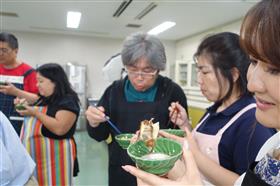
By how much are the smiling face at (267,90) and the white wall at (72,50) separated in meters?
5.90

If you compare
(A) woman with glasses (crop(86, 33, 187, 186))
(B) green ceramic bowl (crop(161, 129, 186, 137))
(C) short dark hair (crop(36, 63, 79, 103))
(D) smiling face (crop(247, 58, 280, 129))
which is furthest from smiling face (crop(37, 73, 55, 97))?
(D) smiling face (crop(247, 58, 280, 129))

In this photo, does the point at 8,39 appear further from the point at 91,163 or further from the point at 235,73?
the point at 91,163

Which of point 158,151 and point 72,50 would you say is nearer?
point 158,151

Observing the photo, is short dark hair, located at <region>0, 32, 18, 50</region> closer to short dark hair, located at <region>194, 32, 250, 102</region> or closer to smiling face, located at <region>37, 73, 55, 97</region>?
smiling face, located at <region>37, 73, 55, 97</region>

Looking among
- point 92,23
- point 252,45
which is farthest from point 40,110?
point 92,23

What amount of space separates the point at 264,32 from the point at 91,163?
156 inches

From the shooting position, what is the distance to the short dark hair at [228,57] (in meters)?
1.01

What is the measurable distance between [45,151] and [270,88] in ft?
5.91

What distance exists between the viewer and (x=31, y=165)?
1.40 meters

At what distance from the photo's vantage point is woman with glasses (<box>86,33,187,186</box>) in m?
1.32

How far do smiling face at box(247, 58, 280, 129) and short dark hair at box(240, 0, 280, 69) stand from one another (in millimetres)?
28

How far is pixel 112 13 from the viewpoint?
4.40 m

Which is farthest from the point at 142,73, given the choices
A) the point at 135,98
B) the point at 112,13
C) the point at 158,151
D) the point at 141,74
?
the point at 112,13

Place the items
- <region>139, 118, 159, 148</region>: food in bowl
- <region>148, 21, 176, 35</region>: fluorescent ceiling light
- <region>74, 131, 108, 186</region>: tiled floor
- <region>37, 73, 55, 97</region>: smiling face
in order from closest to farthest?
<region>139, 118, 159, 148</region>: food in bowl < <region>37, 73, 55, 97</region>: smiling face < <region>74, 131, 108, 186</region>: tiled floor < <region>148, 21, 176, 35</region>: fluorescent ceiling light
